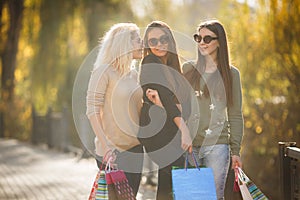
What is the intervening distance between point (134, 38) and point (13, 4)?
19624 millimetres

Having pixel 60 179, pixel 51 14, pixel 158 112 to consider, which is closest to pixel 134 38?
pixel 158 112

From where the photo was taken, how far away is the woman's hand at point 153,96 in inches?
165

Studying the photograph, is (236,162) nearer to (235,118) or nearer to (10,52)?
(235,118)

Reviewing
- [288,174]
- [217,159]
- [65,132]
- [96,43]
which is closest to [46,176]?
[65,132]

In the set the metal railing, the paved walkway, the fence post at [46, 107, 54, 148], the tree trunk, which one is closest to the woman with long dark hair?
the metal railing

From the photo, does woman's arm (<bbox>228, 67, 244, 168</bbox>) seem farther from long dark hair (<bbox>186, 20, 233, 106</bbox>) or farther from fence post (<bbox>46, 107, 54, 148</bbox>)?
fence post (<bbox>46, 107, 54, 148</bbox>)

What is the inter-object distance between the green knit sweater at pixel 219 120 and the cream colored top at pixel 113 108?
0.38m

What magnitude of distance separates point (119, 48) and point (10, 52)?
20152 mm

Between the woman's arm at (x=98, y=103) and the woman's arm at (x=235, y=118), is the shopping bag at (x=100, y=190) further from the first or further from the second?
the woman's arm at (x=235, y=118)

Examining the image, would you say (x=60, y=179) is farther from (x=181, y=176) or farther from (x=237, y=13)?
(x=181, y=176)

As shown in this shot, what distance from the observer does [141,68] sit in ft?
14.1

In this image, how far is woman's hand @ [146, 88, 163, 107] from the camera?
13.8 ft

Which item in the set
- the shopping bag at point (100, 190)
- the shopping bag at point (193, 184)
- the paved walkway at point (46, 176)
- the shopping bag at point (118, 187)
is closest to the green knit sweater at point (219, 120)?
the shopping bag at point (193, 184)

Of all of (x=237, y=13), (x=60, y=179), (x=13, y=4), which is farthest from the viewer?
(x=13, y=4)
